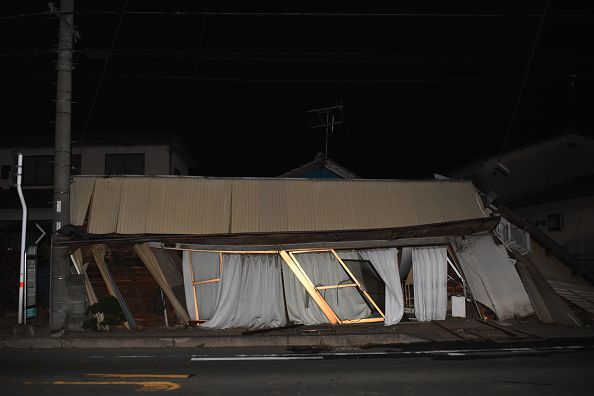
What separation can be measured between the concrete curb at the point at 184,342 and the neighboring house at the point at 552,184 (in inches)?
590

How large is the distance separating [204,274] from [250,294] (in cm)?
138

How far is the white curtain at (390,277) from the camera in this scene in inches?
509

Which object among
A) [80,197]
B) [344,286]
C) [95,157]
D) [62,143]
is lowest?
[344,286]

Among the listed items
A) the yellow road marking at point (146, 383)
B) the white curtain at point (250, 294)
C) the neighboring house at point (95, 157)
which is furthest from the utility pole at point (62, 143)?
the neighboring house at point (95, 157)

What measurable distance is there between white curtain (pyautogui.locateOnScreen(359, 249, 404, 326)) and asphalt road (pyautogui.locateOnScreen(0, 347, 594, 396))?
10.4 feet

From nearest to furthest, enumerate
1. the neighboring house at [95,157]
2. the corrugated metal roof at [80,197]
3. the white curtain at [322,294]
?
the white curtain at [322,294], the corrugated metal roof at [80,197], the neighboring house at [95,157]

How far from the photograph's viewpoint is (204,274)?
13234 mm

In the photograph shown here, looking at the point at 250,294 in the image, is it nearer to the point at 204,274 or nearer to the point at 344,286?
the point at 204,274

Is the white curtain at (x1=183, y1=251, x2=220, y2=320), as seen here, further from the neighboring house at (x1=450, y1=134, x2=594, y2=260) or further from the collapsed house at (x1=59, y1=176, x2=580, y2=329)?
the neighboring house at (x1=450, y1=134, x2=594, y2=260)

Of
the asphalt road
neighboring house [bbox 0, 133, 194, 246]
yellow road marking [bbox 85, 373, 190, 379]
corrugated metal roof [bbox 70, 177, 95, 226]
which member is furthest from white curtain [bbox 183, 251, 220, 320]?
neighboring house [bbox 0, 133, 194, 246]

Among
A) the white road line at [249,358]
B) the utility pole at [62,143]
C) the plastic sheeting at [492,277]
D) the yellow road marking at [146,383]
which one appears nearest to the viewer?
the yellow road marking at [146,383]

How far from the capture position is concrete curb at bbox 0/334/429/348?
1094 centimetres

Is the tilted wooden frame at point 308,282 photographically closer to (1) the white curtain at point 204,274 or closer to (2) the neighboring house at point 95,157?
(1) the white curtain at point 204,274

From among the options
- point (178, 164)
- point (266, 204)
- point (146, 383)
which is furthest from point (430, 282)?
point (178, 164)
